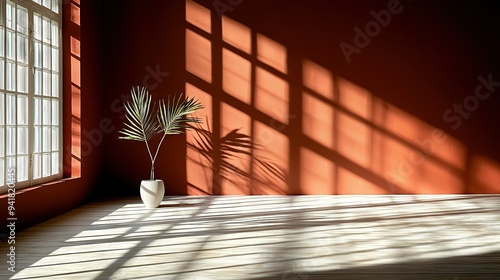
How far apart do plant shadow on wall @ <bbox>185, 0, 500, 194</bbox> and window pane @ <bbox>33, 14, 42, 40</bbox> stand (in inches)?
84.8

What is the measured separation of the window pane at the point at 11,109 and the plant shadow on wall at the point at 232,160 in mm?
2765

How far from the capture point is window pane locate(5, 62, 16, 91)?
16.3ft

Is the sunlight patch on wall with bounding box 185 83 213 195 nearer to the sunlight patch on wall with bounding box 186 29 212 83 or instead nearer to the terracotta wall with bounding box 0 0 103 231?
the sunlight patch on wall with bounding box 186 29 212 83

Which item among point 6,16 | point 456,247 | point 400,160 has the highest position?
point 6,16

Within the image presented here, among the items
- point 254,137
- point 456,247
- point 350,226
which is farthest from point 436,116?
point 456,247

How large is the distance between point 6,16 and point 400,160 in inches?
200

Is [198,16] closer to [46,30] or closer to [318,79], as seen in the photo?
[318,79]

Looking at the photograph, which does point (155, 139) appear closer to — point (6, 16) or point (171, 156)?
point (171, 156)

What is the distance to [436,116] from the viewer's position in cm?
747

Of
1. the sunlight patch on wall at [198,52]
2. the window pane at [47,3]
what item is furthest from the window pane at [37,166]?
the sunlight patch on wall at [198,52]

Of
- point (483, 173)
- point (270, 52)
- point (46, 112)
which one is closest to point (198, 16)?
point (270, 52)

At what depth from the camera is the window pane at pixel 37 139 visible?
5618 mm

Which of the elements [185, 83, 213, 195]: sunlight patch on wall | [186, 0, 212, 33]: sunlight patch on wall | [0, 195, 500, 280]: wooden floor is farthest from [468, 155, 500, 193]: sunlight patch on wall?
[186, 0, 212, 33]: sunlight patch on wall

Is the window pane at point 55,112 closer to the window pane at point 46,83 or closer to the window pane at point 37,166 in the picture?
the window pane at point 46,83
